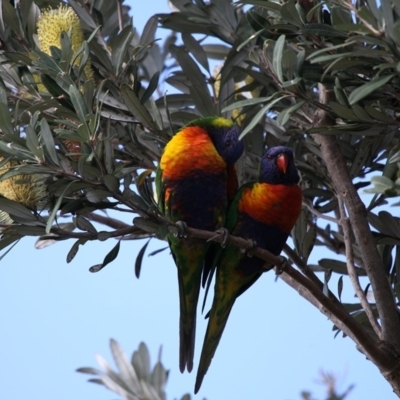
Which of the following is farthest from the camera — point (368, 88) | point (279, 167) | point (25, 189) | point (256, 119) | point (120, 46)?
point (279, 167)

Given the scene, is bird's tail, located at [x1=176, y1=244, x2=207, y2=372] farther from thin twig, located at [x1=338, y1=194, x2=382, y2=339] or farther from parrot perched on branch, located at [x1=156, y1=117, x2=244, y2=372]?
thin twig, located at [x1=338, y1=194, x2=382, y2=339]

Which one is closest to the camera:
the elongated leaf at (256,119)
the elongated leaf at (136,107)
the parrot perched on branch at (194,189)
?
the elongated leaf at (256,119)

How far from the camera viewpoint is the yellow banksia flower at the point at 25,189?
7.05ft

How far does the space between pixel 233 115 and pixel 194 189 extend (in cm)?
43

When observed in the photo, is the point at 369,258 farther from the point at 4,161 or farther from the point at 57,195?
the point at 4,161

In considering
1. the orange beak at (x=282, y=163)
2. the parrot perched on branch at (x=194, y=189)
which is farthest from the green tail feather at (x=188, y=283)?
the orange beak at (x=282, y=163)

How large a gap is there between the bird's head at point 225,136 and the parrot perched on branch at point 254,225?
4.5 inches

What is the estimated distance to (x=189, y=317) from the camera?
2826 mm

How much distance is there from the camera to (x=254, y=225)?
114 inches

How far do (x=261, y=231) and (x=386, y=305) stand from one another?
2.37ft

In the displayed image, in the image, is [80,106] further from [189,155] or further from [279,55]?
[189,155]

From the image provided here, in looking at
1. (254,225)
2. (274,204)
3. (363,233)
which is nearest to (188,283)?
(254,225)

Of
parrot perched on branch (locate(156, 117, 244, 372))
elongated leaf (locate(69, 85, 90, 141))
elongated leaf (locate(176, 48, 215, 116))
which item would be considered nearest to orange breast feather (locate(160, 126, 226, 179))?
parrot perched on branch (locate(156, 117, 244, 372))

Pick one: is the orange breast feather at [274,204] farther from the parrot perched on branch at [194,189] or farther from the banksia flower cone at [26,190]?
the banksia flower cone at [26,190]
